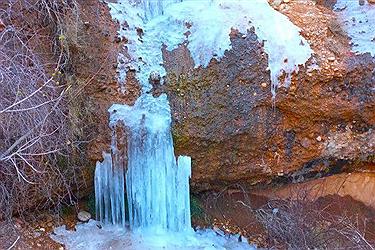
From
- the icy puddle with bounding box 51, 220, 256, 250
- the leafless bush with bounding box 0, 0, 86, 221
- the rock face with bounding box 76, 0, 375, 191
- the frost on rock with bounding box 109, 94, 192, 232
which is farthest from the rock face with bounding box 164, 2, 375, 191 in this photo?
the leafless bush with bounding box 0, 0, 86, 221

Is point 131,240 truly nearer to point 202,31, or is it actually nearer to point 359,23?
point 202,31

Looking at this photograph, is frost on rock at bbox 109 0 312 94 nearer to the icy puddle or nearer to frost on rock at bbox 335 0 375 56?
frost on rock at bbox 335 0 375 56

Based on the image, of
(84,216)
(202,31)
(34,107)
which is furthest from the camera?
(202,31)

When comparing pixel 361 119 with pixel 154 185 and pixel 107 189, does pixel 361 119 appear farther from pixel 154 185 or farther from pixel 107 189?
pixel 107 189

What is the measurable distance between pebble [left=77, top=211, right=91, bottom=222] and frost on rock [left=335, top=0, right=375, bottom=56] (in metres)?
2.65

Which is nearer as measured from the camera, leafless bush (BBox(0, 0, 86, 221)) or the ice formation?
leafless bush (BBox(0, 0, 86, 221))

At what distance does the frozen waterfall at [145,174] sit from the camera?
12.2 feet

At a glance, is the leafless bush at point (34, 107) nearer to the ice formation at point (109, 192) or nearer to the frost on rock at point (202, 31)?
the ice formation at point (109, 192)

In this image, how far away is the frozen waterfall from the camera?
372 cm

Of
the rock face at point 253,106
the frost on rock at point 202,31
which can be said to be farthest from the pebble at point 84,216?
the frost on rock at point 202,31

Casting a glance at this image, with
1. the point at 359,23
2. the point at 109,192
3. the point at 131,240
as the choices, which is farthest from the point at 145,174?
the point at 359,23

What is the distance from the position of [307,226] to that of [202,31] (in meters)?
1.91

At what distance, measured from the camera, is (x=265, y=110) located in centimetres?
380

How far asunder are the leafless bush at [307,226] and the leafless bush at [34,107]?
173 cm
